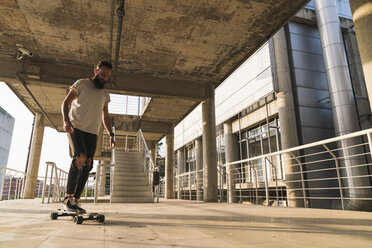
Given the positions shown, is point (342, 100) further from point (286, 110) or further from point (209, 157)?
point (209, 157)

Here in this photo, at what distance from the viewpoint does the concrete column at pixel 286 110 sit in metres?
9.30

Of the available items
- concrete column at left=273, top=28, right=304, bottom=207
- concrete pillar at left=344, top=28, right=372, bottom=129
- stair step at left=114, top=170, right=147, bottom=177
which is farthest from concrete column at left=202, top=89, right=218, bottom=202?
concrete pillar at left=344, top=28, right=372, bottom=129

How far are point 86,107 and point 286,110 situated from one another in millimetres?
9045

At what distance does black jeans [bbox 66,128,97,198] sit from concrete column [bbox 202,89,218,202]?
5448 mm

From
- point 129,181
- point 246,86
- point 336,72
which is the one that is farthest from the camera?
point 246,86

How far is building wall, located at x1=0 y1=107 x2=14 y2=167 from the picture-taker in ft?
91.7

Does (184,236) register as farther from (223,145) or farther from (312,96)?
(223,145)

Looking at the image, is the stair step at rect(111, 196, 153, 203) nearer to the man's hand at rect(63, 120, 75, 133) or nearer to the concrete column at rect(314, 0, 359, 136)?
the man's hand at rect(63, 120, 75, 133)

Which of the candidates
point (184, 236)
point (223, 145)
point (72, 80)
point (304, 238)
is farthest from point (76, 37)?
point (223, 145)

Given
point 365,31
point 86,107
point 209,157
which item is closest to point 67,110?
point 86,107

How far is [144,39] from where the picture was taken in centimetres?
624

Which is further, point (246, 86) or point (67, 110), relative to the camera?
point (246, 86)

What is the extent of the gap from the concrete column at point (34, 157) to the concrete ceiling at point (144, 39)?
17.1ft

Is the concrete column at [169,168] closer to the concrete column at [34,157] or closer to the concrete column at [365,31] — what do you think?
the concrete column at [34,157]
